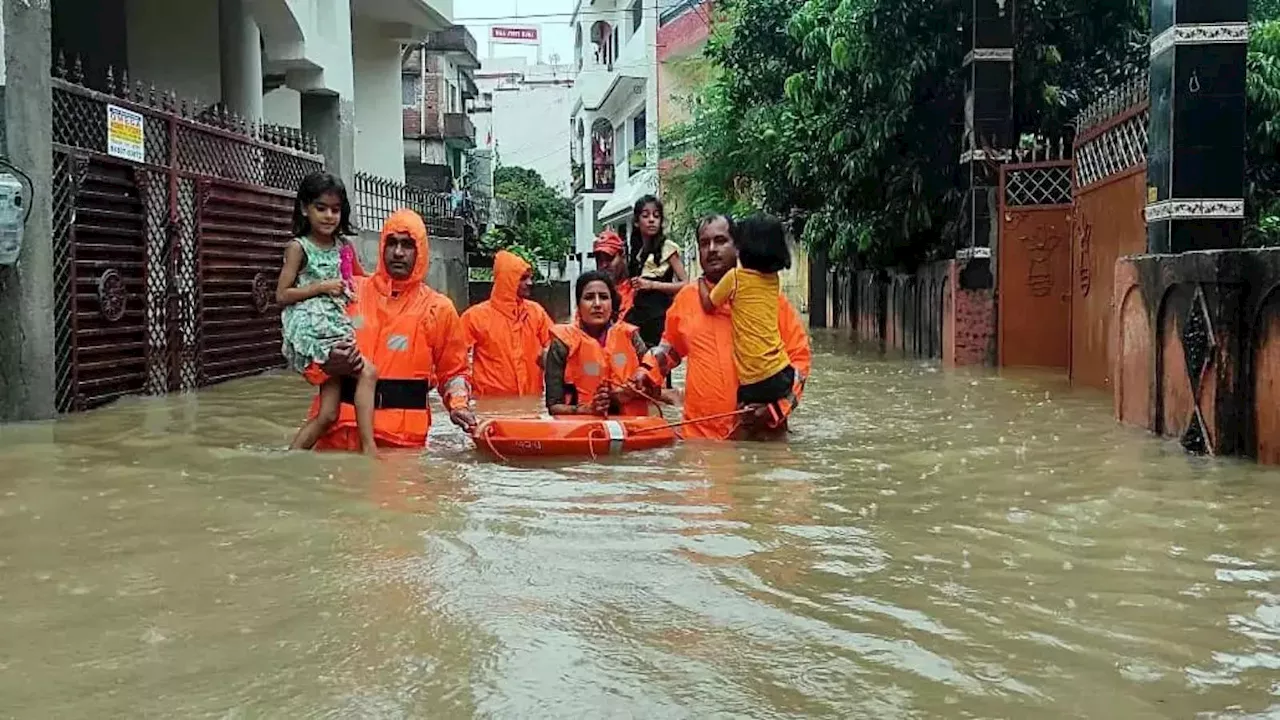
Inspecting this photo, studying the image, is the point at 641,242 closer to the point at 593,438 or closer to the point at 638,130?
the point at 593,438

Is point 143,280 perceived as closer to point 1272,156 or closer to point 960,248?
point 960,248

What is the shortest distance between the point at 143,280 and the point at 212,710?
7287 mm

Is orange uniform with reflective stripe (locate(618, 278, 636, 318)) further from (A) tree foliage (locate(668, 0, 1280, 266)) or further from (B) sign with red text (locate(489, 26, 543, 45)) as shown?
(B) sign with red text (locate(489, 26, 543, 45))

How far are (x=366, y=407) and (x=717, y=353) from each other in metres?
1.86

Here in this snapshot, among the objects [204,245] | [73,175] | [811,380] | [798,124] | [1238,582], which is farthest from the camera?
[798,124]

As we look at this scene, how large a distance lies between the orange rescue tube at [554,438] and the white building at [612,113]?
25.2m

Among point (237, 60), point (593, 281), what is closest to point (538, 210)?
point (237, 60)

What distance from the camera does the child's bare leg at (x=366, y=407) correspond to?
19.8 feet

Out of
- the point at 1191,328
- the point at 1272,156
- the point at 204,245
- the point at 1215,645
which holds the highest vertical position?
the point at 1272,156

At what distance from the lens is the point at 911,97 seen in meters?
13.2

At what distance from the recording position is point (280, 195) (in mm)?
12164

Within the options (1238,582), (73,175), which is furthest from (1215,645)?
(73,175)

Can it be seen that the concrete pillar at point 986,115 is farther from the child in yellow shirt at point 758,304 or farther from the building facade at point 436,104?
the building facade at point 436,104

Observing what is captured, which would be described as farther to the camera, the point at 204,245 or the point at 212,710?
the point at 204,245
